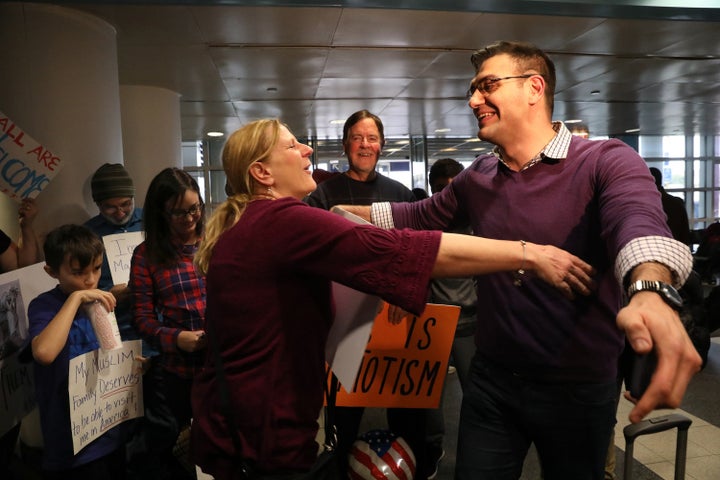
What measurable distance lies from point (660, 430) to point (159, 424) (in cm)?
197

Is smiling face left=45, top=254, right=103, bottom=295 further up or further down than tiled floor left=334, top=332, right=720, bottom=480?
further up

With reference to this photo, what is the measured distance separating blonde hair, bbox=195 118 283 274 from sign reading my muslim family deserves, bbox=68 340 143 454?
36.8 inches

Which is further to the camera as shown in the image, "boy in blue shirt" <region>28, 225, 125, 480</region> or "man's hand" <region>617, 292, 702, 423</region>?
"boy in blue shirt" <region>28, 225, 125, 480</region>

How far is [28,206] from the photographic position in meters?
2.52

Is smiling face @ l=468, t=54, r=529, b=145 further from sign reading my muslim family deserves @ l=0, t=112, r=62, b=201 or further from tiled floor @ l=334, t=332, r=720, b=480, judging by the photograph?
sign reading my muslim family deserves @ l=0, t=112, r=62, b=201

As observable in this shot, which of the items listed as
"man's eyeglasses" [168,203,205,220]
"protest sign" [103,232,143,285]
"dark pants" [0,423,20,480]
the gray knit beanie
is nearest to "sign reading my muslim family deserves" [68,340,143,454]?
"dark pants" [0,423,20,480]

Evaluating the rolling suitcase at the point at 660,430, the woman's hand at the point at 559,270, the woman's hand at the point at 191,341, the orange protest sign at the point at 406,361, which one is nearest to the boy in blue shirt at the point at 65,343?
the woman's hand at the point at 191,341

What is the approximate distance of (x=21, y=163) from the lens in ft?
8.10

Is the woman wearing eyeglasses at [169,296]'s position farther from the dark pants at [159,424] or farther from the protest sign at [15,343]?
the protest sign at [15,343]

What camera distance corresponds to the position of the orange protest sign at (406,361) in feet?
8.21

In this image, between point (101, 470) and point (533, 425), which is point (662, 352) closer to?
point (533, 425)

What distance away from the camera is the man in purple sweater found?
57.6 inches

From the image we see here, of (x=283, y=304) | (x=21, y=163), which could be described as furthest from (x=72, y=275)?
(x=283, y=304)

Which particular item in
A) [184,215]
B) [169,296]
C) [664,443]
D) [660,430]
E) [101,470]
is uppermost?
[184,215]
